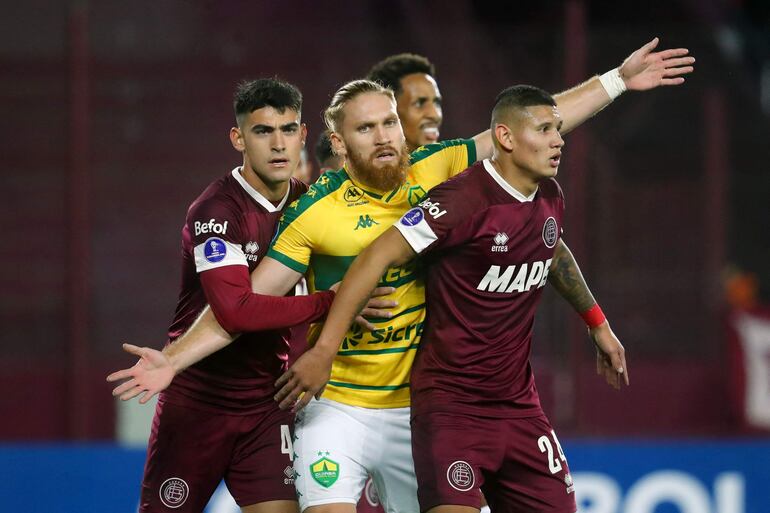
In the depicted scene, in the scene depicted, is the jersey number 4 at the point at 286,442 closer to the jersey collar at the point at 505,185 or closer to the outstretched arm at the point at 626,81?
the jersey collar at the point at 505,185

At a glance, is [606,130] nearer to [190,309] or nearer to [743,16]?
[743,16]

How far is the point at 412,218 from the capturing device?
4.45 meters

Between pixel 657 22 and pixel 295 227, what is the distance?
6246mm

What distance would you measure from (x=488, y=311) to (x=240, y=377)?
3.56 feet

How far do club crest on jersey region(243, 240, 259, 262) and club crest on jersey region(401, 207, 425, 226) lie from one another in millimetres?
688

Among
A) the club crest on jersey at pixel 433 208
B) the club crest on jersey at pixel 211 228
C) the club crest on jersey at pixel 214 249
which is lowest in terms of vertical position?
the club crest on jersey at pixel 214 249

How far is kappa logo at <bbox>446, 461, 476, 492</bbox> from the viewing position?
4426mm

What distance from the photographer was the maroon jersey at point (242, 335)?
4.82m

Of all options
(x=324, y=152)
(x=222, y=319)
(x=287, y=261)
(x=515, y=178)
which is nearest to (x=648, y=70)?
(x=515, y=178)

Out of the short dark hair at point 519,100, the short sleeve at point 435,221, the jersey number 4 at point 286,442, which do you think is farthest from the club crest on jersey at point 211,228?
the short dark hair at point 519,100

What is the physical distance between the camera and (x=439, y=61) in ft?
30.3

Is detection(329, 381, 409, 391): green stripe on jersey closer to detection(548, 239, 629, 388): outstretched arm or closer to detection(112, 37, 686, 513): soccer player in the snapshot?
detection(112, 37, 686, 513): soccer player

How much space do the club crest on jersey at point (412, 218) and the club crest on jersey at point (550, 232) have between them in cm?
51

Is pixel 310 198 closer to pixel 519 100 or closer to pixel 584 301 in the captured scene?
pixel 519 100
